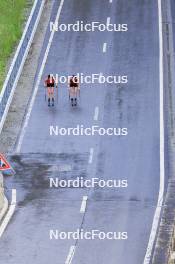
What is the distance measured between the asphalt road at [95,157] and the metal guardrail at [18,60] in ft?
3.87

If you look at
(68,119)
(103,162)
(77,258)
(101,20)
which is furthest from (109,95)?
(77,258)

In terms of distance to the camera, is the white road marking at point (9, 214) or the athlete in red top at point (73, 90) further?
the athlete in red top at point (73, 90)

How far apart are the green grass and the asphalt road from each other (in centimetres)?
186

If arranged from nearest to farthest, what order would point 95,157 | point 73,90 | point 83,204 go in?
point 83,204 < point 95,157 < point 73,90

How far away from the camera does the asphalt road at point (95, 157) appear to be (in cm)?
3925

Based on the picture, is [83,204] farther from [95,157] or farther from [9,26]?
[9,26]

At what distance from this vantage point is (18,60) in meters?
55.2

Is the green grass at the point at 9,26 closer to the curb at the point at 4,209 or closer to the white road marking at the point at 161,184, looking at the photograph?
the white road marking at the point at 161,184

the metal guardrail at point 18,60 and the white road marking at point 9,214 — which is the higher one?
the white road marking at point 9,214

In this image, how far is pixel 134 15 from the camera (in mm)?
64062

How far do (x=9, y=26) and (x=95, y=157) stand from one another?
686 inches

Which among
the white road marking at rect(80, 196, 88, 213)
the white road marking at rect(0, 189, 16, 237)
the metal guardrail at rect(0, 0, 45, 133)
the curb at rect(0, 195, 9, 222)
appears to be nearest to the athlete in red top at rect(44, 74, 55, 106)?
the metal guardrail at rect(0, 0, 45, 133)

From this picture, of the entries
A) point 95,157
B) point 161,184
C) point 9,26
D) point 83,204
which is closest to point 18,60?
point 9,26

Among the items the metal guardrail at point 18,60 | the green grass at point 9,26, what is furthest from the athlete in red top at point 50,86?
the green grass at point 9,26
